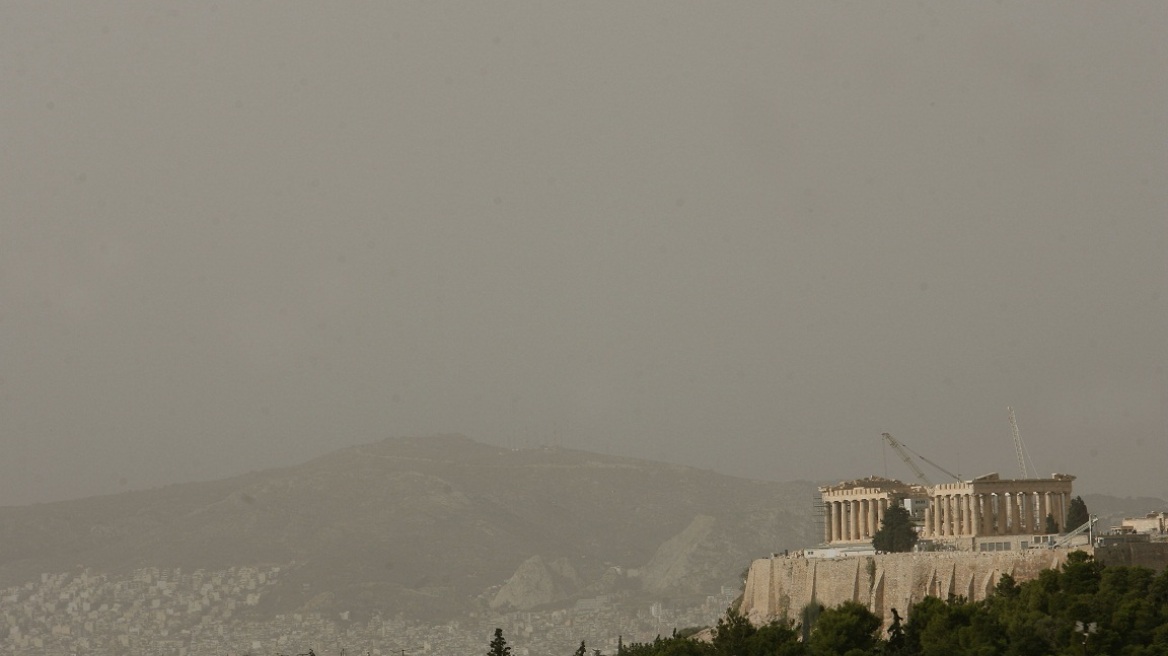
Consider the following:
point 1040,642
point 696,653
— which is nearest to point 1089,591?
point 1040,642

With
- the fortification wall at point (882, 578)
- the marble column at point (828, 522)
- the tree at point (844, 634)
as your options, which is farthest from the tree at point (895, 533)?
the tree at point (844, 634)

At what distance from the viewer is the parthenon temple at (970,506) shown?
368ft

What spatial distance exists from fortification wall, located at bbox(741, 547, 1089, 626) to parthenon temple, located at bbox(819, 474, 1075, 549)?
8.66 m

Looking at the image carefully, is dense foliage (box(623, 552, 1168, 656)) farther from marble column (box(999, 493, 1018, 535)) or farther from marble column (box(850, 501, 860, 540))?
marble column (box(850, 501, 860, 540))

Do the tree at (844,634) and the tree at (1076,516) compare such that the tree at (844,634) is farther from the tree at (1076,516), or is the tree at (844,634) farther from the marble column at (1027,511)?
the marble column at (1027,511)

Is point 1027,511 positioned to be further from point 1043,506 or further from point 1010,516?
point 1010,516

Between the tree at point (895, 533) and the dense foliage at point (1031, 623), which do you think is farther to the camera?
the tree at point (895, 533)

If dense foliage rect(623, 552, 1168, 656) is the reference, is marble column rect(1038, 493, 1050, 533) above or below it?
above

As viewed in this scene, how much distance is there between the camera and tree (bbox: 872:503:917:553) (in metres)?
108

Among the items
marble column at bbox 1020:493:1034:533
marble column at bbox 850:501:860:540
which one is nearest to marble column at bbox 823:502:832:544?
marble column at bbox 850:501:860:540

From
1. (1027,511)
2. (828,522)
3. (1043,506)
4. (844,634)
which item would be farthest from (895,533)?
(844,634)

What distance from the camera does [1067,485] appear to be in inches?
4611

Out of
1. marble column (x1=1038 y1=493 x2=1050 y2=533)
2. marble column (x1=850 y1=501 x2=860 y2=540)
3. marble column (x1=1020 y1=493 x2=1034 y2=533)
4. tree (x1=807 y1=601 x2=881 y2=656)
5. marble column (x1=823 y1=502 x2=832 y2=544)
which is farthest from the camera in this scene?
marble column (x1=823 y1=502 x2=832 y2=544)

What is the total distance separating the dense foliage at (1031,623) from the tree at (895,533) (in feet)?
117
